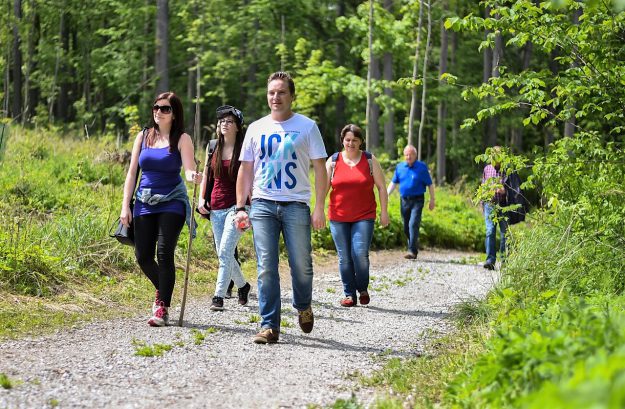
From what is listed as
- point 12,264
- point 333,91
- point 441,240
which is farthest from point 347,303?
point 333,91

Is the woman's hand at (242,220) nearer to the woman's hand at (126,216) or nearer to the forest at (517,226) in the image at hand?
the forest at (517,226)

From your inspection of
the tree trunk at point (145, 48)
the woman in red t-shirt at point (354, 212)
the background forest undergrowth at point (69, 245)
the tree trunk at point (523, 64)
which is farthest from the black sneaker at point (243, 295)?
the tree trunk at point (145, 48)

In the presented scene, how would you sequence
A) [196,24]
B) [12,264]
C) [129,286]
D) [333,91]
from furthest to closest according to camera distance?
[196,24] < [333,91] < [129,286] < [12,264]

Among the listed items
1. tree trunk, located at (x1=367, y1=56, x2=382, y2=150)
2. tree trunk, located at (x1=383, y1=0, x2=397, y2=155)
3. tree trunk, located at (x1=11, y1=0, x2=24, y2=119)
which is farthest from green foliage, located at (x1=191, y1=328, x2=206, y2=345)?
tree trunk, located at (x1=11, y1=0, x2=24, y2=119)

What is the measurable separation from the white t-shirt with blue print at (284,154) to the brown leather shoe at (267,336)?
3.55 feet

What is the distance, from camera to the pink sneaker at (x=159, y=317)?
758 cm

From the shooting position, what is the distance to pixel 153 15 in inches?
1379

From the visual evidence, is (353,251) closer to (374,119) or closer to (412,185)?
Result: (412,185)

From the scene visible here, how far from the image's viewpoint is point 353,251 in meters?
9.34

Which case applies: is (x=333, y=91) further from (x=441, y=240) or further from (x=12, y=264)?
(x=12, y=264)

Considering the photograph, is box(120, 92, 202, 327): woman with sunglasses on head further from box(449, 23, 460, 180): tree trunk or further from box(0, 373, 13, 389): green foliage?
box(449, 23, 460, 180): tree trunk

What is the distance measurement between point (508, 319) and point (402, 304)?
370cm

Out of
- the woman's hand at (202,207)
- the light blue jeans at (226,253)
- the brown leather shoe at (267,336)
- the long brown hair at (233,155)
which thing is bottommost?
the brown leather shoe at (267,336)

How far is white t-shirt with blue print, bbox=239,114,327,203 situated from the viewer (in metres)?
6.85
